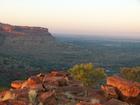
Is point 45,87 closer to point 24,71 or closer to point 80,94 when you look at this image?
point 80,94

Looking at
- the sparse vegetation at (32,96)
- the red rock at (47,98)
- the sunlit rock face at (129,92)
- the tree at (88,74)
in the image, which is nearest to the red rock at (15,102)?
the sparse vegetation at (32,96)

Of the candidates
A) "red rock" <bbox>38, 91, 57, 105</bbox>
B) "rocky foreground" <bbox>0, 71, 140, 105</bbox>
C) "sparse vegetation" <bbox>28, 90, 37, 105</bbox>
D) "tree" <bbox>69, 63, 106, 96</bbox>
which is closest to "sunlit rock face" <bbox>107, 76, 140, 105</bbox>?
"rocky foreground" <bbox>0, 71, 140, 105</bbox>

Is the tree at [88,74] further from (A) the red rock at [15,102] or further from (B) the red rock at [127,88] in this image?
(A) the red rock at [15,102]

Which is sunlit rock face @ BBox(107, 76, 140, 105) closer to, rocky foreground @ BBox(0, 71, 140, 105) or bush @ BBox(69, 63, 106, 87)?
rocky foreground @ BBox(0, 71, 140, 105)

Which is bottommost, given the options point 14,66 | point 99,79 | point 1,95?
point 14,66

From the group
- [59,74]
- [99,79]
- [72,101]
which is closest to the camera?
[72,101]

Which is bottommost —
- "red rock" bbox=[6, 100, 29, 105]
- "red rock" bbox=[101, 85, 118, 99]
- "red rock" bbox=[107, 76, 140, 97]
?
"red rock" bbox=[101, 85, 118, 99]

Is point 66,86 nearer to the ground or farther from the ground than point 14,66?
farther from the ground

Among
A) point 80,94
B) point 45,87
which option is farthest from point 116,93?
point 45,87

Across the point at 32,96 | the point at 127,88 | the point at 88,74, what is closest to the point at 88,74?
the point at 88,74

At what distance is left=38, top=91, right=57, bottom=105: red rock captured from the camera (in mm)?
25767

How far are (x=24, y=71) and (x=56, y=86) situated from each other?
10928 cm

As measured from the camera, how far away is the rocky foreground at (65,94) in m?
26.0

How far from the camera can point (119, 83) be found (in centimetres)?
3325
